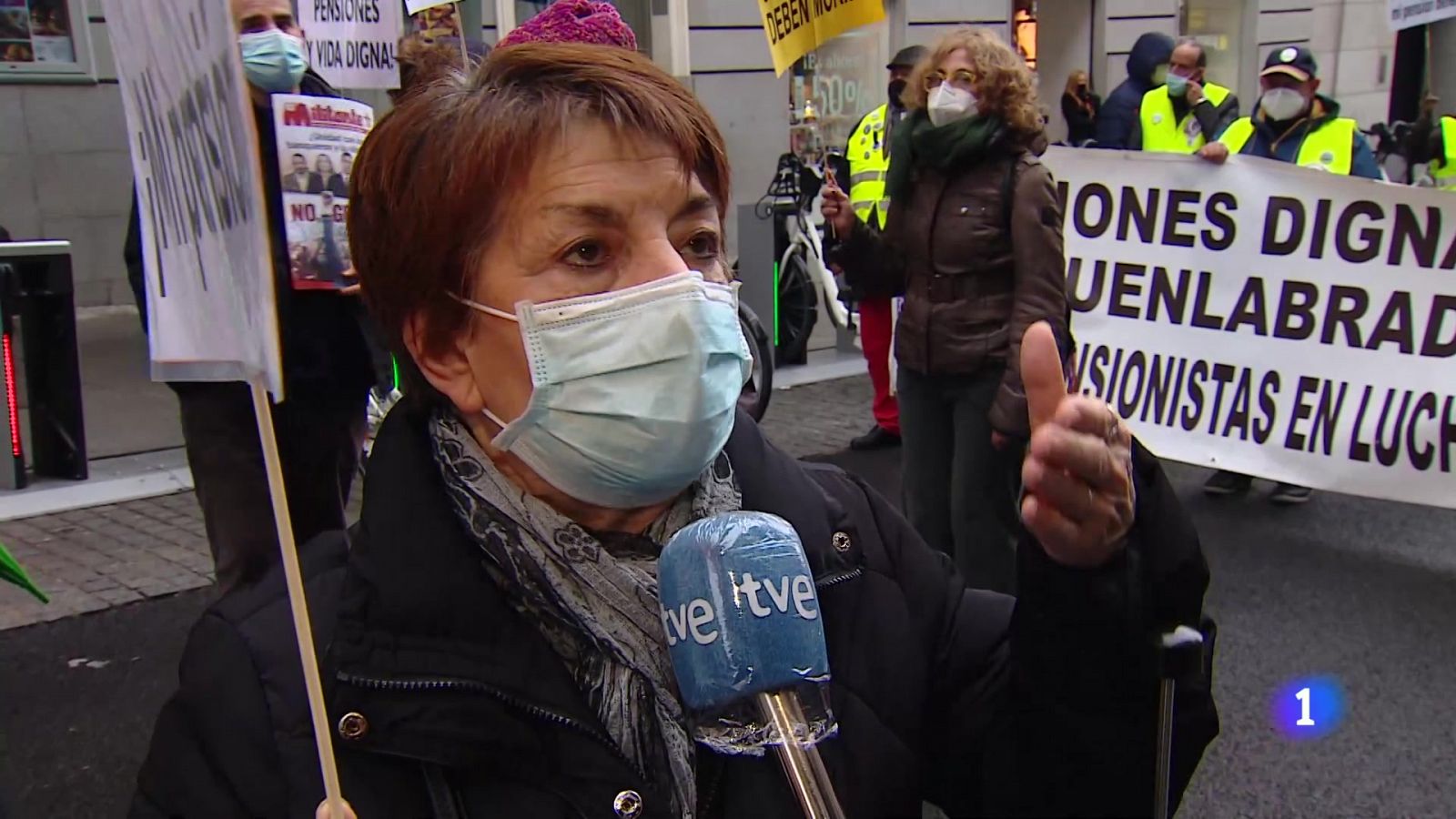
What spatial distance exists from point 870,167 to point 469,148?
7015 mm

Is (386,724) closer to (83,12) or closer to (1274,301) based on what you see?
(1274,301)

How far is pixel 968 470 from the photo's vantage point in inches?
167

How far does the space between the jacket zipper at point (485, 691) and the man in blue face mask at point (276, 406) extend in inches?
92.3

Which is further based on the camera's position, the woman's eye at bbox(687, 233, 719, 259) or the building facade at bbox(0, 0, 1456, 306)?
the building facade at bbox(0, 0, 1456, 306)

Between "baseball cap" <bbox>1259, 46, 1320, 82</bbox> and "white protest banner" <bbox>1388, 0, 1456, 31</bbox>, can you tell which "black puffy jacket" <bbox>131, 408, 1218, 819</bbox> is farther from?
"white protest banner" <bbox>1388, 0, 1456, 31</bbox>

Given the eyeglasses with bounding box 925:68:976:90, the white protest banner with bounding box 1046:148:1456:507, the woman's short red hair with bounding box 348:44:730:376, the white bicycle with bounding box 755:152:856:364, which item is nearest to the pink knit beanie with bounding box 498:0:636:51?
the woman's short red hair with bounding box 348:44:730:376

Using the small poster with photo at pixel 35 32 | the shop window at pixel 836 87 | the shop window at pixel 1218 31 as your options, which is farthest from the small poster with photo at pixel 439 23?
the shop window at pixel 1218 31

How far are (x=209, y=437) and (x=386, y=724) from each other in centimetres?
245

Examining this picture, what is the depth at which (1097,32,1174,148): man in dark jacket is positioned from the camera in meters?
10.4

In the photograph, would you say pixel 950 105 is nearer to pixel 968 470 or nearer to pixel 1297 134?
pixel 968 470

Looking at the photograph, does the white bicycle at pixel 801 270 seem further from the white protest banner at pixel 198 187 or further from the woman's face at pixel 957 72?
the white protest banner at pixel 198 187

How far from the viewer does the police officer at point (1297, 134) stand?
6.46 meters

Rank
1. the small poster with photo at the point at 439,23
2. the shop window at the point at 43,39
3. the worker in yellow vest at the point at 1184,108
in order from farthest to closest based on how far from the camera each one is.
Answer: the shop window at the point at 43,39
the worker in yellow vest at the point at 1184,108
the small poster with photo at the point at 439,23

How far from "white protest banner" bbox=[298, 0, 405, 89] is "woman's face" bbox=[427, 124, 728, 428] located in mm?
4325
